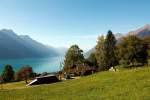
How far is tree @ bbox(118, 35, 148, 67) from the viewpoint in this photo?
365ft

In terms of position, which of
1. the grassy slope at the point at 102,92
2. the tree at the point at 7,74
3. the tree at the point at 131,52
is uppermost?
the tree at the point at 131,52

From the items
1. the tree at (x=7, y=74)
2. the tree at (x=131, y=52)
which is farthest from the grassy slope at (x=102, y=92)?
the tree at (x=7, y=74)

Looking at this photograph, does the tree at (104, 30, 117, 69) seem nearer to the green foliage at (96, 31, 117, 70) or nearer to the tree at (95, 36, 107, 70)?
the green foliage at (96, 31, 117, 70)

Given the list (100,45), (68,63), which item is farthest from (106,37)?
(68,63)

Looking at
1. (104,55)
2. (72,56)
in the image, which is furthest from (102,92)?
(72,56)

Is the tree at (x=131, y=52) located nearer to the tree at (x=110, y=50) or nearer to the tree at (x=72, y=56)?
the tree at (x=110, y=50)

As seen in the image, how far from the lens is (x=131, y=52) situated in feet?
365

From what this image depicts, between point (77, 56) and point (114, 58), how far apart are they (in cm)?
1884

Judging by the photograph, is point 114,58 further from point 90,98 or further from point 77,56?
point 90,98

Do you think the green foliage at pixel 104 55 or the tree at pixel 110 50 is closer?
the green foliage at pixel 104 55

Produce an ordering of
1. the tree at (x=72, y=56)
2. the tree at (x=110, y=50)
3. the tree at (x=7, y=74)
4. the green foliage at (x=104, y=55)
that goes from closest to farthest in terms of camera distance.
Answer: the tree at (x=7, y=74) < the green foliage at (x=104, y=55) < the tree at (x=110, y=50) < the tree at (x=72, y=56)

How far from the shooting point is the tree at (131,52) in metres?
111

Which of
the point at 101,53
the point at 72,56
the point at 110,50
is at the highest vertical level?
the point at 110,50

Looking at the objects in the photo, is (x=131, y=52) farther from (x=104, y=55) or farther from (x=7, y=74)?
(x=7, y=74)
